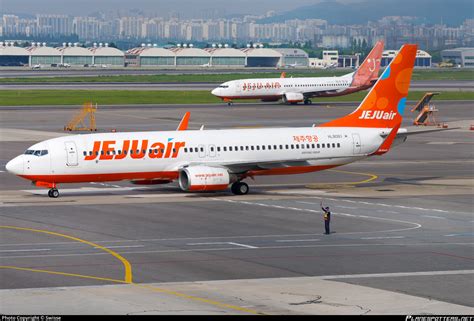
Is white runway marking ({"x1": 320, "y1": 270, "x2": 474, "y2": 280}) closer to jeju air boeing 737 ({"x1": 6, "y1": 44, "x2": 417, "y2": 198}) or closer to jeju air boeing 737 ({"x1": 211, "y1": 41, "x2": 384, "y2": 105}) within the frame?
jeju air boeing 737 ({"x1": 6, "y1": 44, "x2": 417, "y2": 198})

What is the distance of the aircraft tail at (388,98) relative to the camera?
7431cm

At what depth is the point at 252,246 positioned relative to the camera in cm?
4947

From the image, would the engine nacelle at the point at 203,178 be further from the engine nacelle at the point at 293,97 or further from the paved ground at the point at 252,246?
the engine nacelle at the point at 293,97

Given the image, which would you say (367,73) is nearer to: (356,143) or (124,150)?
(356,143)

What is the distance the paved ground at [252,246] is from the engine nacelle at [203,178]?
0.78m

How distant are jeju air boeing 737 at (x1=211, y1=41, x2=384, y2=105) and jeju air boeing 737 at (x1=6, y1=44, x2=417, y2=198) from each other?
85519 millimetres

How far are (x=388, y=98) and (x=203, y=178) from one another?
16069mm

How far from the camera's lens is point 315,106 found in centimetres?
15788

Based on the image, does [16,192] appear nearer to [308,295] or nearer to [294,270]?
[294,270]

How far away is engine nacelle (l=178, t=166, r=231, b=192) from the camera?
66188 millimetres

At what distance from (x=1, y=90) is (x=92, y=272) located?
151 m

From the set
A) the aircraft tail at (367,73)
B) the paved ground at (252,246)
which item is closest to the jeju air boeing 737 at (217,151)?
the paved ground at (252,246)

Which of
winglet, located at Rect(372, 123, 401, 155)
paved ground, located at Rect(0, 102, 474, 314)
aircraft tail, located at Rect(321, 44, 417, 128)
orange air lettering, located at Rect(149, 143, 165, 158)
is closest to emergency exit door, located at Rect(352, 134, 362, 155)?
winglet, located at Rect(372, 123, 401, 155)

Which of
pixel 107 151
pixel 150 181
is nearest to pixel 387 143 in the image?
pixel 150 181
